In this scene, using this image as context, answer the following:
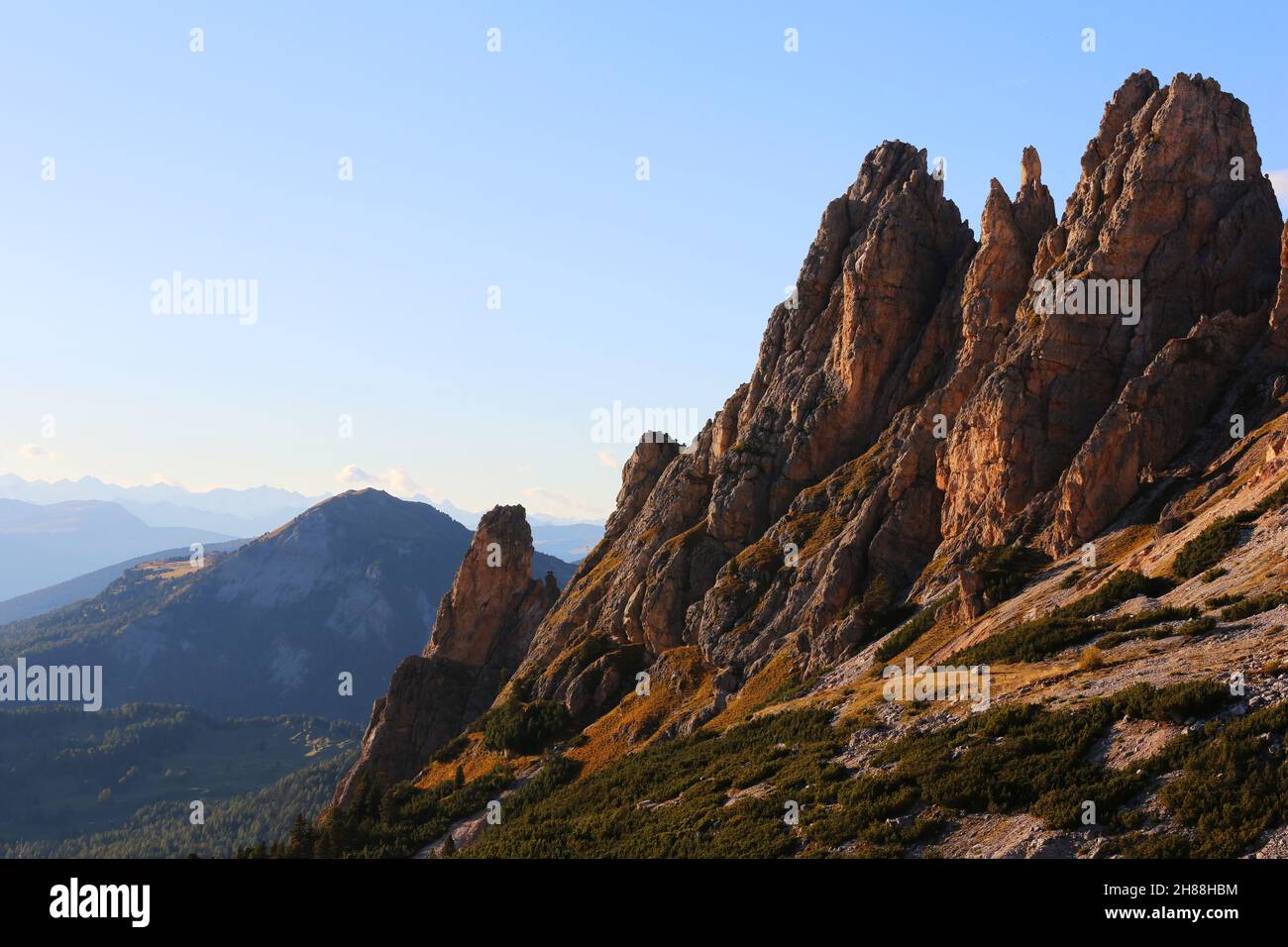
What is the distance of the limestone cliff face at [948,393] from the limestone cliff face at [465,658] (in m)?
17.5

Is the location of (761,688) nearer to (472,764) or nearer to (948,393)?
(948,393)

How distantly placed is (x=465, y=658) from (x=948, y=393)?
75.1 m

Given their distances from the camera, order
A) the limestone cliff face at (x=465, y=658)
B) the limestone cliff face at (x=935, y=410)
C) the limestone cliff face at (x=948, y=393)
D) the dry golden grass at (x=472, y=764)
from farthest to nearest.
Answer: the limestone cliff face at (x=465, y=658) → the dry golden grass at (x=472, y=764) → the limestone cliff face at (x=948, y=393) → the limestone cliff face at (x=935, y=410)

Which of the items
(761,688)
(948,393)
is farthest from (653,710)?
(948,393)

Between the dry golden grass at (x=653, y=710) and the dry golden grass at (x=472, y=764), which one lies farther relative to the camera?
the dry golden grass at (x=472, y=764)

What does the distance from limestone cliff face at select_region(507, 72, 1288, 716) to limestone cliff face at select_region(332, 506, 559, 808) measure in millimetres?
17537

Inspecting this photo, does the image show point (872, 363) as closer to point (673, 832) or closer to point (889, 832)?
point (673, 832)

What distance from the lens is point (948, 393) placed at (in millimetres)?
91312

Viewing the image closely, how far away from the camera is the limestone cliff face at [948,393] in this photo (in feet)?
247

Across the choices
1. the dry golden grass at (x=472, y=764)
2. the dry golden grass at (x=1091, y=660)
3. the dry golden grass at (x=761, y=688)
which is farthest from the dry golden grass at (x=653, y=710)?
the dry golden grass at (x=1091, y=660)

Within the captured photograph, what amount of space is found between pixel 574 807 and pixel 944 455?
1564 inches

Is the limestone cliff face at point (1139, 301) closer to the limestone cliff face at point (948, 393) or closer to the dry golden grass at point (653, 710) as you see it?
the limestone cliff face at point (948, 393)
